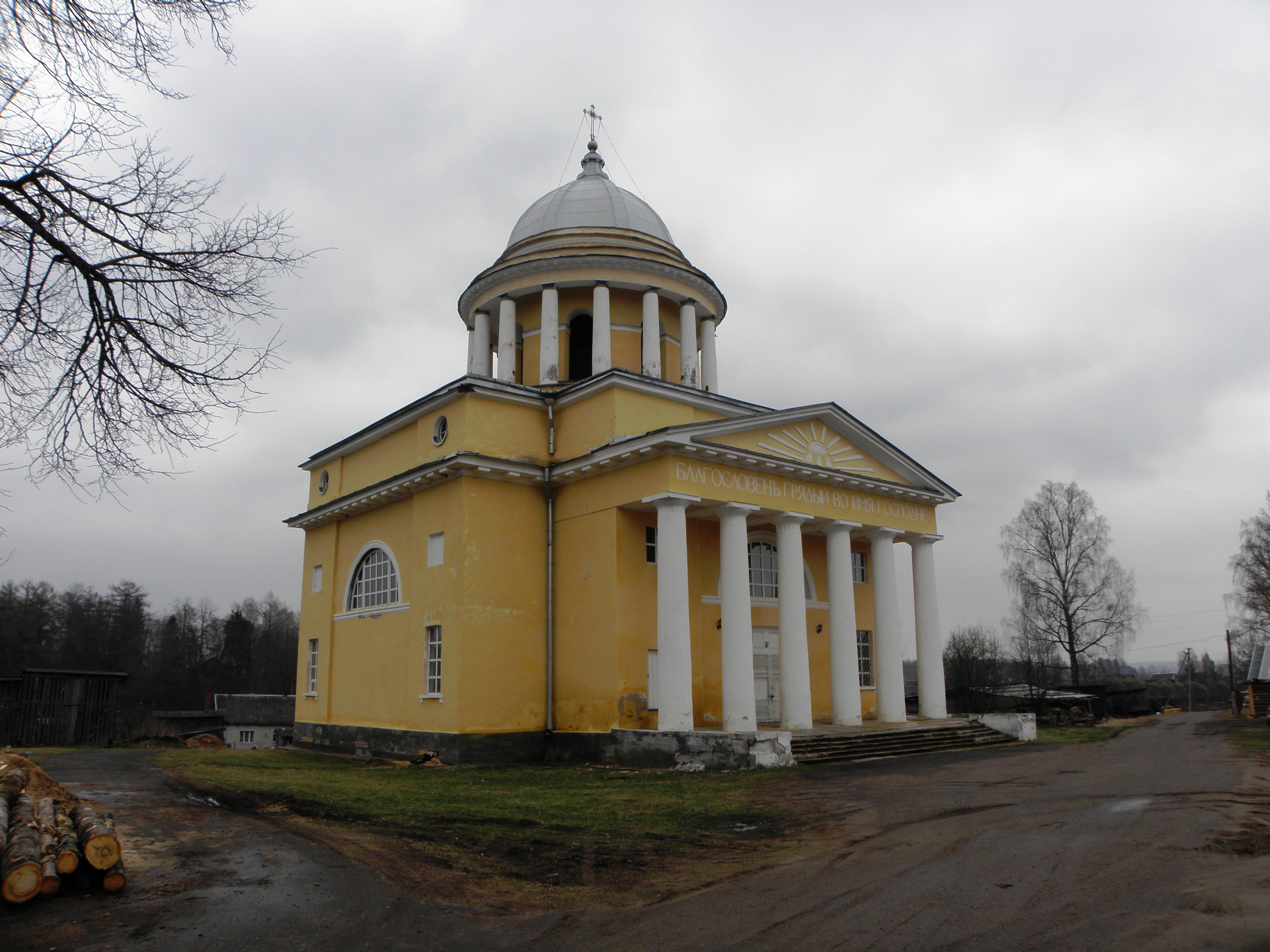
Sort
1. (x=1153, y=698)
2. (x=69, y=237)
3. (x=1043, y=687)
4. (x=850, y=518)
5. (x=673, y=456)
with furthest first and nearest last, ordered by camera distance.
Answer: (x=1153, y=698)
(x=1043, y=687)
(x=850, y=518)
(x=673, y=456)
(x=69, y=237)

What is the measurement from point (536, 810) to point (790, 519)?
9.73 meters

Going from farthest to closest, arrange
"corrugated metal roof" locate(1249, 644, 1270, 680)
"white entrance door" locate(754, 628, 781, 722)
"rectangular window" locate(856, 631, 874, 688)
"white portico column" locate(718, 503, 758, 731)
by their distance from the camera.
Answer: "corrugated metal roof" locate(1249, 644, 1270, 680)
"rectangular window" locate(856, 631, 874, 688)
"white entrance door" locate(754, 628, 781, 722)
"white portico column" locate(718, 503, 758, 731)

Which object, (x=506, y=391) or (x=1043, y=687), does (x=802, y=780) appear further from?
(x=1043, y=687)

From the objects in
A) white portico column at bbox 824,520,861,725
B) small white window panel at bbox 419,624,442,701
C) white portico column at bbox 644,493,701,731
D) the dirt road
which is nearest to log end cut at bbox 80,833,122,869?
the dirt road

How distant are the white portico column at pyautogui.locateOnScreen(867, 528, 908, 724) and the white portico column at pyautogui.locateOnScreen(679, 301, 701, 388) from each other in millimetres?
6457

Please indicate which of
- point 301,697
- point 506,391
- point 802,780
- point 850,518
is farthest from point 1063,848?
point 301,697

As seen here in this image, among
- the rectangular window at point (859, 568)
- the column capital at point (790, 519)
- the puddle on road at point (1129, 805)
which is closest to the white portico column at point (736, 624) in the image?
the column capital at point (790, 519)

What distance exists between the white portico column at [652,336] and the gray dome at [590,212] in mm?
2860

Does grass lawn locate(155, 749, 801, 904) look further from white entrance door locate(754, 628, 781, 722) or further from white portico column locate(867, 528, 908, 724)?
white portico column locate(867, 528, 908, 724)

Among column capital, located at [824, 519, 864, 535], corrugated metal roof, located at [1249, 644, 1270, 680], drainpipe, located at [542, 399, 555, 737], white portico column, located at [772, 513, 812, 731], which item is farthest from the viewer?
corrugated metal roof, located at [1249, 644, 1270, 680]

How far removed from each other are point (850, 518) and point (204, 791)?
45.9ft

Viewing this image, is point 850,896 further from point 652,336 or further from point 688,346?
point 688,346

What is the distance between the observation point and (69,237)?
22.5 feet

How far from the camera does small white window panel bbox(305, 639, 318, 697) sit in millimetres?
23927
